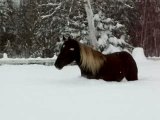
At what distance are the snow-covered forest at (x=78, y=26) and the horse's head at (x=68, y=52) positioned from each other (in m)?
16.1

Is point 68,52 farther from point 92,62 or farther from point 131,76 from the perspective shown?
point 131,76

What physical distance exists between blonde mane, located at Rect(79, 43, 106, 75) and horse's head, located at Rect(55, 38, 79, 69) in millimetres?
149

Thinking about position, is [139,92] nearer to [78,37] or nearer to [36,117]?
[36,117]

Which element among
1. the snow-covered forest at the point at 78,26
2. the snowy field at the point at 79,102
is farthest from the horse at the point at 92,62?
the snow-covered forest at the point at 78,26

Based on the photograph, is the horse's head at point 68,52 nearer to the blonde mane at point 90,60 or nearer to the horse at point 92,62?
the horse at point 92,62

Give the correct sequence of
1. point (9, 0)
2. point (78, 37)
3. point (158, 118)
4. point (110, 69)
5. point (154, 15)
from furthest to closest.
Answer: point (9, 0) → point (154, 15) → point (78, 37) → point (110, 69) → point (158, 118)

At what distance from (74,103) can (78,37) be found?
20130mm

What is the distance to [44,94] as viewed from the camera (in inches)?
256

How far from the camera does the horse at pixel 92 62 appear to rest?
8.85 metres

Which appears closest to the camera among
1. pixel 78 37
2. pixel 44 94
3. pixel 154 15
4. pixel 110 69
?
pixel 44 94

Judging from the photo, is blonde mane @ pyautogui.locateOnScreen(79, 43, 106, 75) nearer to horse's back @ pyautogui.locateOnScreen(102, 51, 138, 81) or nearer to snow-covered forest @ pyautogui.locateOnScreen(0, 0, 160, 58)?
horse's back @ pyautogui.locateOnScreen(102, 51, 138, 81)

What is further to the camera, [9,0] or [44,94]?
[9,0]

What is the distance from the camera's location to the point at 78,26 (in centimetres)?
2614

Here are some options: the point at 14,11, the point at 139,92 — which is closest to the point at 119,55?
the point at 139,92
